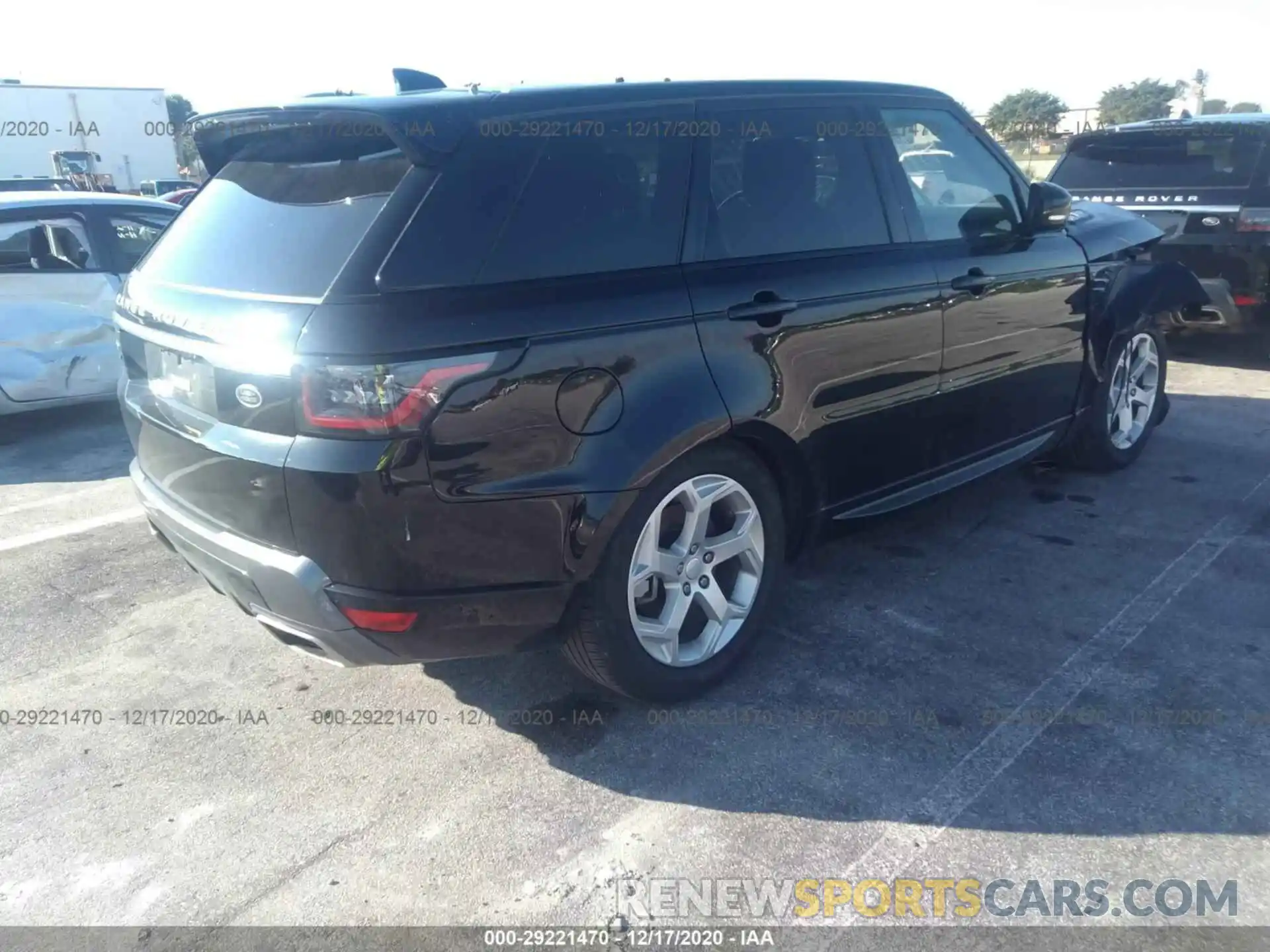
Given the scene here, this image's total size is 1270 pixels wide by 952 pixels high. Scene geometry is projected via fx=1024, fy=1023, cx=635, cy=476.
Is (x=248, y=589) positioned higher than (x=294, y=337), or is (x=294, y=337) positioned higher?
(x=294, y=337)

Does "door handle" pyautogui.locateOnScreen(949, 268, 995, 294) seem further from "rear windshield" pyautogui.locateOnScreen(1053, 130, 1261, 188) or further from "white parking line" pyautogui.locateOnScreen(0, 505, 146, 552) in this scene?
"rear windshield" pyautogui.locateOnScreen(1053, 130, 1261, 188)

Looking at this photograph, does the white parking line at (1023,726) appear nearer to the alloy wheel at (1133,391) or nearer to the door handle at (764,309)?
the alloy wheel at (1133,391)

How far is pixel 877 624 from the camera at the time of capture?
3.82 meters

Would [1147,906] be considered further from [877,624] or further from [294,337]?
[294,337]

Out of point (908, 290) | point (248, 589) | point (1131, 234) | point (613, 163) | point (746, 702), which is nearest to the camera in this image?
point (248, 589)

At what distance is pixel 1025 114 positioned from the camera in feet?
111

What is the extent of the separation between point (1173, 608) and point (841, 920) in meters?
2.19

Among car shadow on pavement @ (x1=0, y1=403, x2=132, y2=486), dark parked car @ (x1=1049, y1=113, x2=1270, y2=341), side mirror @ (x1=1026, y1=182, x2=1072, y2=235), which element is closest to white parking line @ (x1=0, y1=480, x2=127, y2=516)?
car shadow on pavement @ (x1=0, y1=403, x2=132, y2=486)

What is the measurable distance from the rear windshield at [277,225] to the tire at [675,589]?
108 centimetres

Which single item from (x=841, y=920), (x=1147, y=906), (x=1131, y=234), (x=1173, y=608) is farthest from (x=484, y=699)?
(x=1131, y=234)

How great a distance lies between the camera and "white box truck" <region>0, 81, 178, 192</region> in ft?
99.5

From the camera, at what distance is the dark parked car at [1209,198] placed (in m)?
6.91
